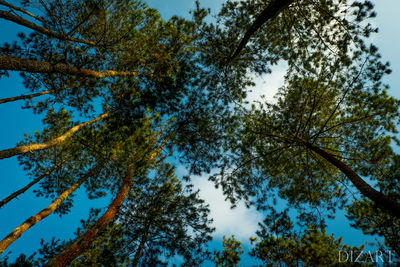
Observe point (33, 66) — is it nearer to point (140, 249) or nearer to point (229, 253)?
point (140, 249)

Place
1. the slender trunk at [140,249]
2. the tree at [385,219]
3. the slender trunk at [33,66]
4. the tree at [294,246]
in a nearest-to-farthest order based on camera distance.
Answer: the slender trunk at [33,66] < the tree at [385,219] < the tree at [294,246] < the slender trunk at [140,249]

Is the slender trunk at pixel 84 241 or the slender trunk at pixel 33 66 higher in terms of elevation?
the slender trunk at pixel 33 66

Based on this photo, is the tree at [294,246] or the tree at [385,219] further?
the tree at [294,246]

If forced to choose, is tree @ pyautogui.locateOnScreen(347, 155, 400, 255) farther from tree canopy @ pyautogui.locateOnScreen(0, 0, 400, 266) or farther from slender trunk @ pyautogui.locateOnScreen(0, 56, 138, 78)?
slender trunk @ pyautogui.locateOnScreen(0, 56, 138, 78)

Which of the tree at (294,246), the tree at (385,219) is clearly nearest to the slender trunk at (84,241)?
the tree at (294,246)

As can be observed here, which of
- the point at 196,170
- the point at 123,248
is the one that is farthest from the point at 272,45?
the point at 123,248

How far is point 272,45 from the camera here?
6184 mm

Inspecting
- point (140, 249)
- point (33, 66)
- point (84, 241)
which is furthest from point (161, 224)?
point (33, 66)

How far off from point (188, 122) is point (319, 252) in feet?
16.7

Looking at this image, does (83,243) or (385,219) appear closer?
(385,219)

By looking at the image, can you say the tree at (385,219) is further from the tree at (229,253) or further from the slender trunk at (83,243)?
the slender trunk at (83,243)

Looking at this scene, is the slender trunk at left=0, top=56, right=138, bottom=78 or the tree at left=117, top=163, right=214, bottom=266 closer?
the slender trunk at left=0, top=56, right=138, bottom=78

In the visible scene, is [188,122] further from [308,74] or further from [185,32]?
[308,74]

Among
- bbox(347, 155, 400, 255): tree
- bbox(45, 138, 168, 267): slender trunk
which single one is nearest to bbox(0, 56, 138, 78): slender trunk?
bbox(45, 138, 168, 267): slender trunk
